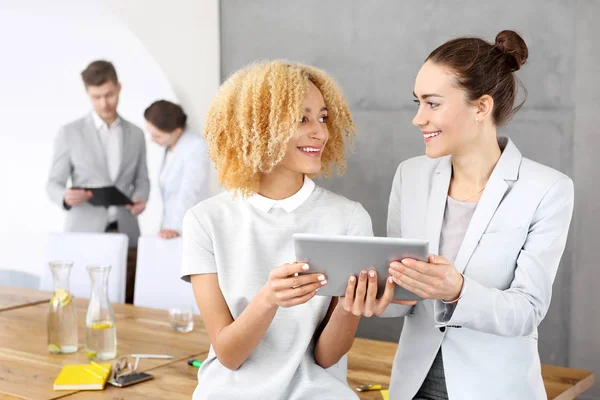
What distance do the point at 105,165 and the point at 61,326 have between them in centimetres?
249

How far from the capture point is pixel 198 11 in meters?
4.81

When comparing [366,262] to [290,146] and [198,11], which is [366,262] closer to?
[290,146]

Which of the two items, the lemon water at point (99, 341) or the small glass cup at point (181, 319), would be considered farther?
the small glass cup at point (181, 319)

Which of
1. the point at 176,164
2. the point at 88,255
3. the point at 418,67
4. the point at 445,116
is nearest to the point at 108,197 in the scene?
the point at 176,164

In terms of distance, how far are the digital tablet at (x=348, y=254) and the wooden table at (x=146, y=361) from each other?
1.86 ft

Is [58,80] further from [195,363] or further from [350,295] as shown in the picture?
[350,295]

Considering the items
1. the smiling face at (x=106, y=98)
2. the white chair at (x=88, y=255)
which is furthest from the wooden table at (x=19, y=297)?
the smiling face at (x=106, y=98)

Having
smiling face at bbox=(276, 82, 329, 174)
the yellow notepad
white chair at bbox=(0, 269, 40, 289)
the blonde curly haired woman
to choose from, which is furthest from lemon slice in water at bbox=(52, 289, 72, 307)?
white chair at bbox=(0, 269, 40, 289)

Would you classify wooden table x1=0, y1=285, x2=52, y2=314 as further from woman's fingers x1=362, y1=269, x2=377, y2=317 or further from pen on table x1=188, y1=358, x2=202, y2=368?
woman's fingers x1=362, y1=269, x2=377, y2=317

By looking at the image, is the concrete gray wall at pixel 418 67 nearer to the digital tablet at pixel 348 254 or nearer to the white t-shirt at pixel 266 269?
the white t-shirt at pixel 266 269

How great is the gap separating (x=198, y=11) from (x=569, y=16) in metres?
2.38

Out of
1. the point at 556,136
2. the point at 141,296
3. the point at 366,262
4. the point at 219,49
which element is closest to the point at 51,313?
the point at 141,296

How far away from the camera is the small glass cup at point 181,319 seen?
2604 mm

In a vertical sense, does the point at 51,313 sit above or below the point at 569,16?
below
